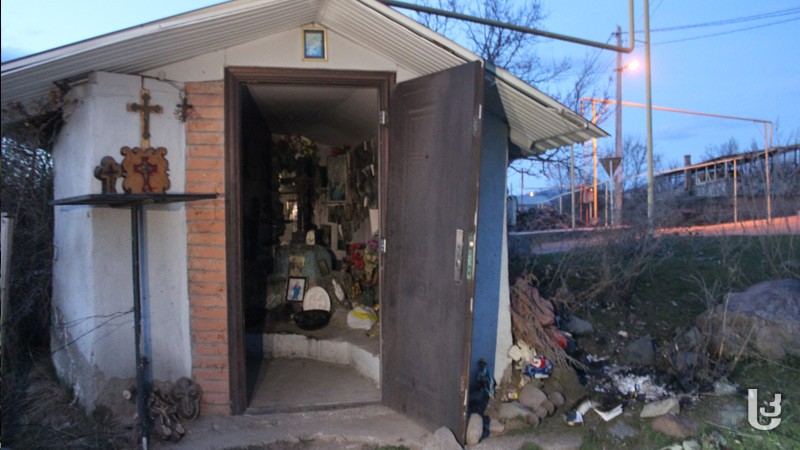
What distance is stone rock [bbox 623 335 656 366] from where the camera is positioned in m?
6.34

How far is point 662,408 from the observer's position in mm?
5109

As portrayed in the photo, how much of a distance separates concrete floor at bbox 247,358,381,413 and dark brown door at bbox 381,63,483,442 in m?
0.49

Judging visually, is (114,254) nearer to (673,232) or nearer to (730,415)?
(730,415)

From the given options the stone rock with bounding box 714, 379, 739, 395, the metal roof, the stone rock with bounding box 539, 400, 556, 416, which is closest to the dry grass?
the metal roof

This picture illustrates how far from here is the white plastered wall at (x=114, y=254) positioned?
490 centimetres

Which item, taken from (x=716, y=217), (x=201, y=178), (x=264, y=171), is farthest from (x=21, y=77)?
(x=716, y=217)

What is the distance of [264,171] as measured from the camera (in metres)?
8.95

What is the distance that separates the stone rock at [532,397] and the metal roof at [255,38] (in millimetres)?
2201

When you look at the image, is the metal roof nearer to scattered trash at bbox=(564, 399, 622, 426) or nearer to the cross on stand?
the cross on stand

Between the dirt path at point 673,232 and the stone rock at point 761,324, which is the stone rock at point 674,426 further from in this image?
the dirt path at point 673,232

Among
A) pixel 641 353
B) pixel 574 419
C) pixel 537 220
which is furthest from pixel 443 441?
pixel 537 220

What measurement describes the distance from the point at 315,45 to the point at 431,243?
6.30ft

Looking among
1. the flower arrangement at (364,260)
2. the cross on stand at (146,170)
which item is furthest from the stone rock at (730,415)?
the cross on stand at (146,170)

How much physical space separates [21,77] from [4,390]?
2.40m
